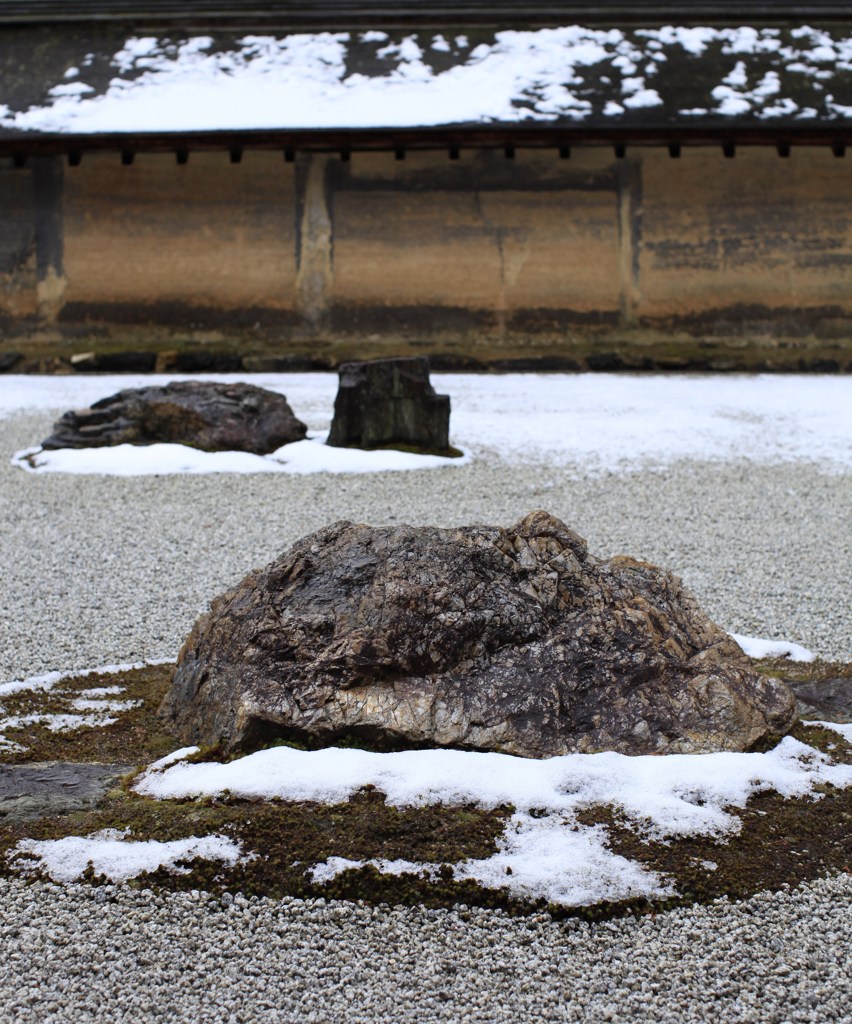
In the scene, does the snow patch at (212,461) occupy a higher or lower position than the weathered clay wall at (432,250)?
lower

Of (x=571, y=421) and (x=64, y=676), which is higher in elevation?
(x=64, y=676)

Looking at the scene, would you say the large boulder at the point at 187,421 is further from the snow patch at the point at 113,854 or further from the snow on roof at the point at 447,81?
the snow patch at the point at 113,854

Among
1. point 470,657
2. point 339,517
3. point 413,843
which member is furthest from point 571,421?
point 413,843

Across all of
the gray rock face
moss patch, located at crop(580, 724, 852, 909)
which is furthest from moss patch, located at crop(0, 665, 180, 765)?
the gray rock face

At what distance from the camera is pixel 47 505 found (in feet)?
23.4

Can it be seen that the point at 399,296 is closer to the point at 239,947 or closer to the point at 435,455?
the point at 435,455

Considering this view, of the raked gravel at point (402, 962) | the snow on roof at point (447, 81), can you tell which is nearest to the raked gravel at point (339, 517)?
the raked gravel at point (402, 962)

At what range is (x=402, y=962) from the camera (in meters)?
2.21

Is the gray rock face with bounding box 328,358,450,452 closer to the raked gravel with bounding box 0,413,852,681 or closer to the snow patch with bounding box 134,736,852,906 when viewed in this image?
the raked gravel with bounding box 0,413,852,681

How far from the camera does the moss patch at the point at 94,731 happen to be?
3.20m

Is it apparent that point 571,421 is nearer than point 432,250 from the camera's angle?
Yes

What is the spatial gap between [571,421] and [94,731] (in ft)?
23.5

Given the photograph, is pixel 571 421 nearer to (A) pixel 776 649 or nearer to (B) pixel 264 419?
(B) pixel 264 419

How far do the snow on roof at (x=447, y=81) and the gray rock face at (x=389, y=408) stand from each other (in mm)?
5753
